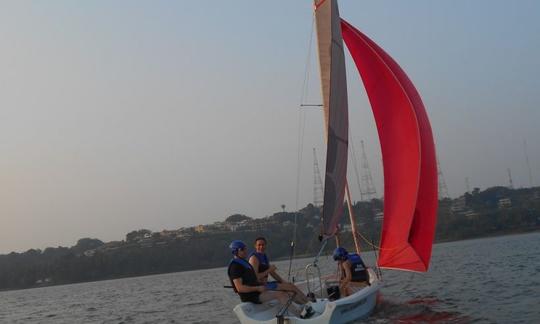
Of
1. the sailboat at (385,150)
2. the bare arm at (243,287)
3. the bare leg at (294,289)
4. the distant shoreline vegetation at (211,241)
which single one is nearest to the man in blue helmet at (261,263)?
the bare leg at (294,289)

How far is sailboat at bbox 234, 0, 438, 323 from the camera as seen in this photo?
14.5m

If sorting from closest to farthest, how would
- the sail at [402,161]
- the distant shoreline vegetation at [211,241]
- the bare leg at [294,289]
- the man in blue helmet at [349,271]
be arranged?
the bare leg at [294,289]
the man in blue helmet at [349,271]
the sail at [402,161]
the distant shoreline vegetation at [211,241]

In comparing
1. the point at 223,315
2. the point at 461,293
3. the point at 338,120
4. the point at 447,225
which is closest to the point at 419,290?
the point at 461,293

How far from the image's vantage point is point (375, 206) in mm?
54062

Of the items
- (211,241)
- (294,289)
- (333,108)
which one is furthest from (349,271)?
(211,241)

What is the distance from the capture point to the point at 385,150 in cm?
1722

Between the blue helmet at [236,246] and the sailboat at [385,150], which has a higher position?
the sailboat at [385,150]

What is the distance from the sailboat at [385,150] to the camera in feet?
47.6

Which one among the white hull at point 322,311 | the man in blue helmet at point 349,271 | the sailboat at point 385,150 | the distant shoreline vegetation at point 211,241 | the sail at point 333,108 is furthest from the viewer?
the distant shoreline vegetation at point 211,241

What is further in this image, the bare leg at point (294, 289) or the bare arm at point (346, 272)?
the bare arm at point (346, 272)

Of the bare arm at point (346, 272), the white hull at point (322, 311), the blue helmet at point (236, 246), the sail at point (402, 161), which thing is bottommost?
the white hull at point (322, 311)

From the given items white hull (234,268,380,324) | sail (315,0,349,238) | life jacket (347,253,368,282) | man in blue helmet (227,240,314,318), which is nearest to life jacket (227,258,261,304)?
man in blue helmet (227,240,314,318)

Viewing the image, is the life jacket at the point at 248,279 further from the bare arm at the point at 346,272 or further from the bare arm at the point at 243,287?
the bare arm at the point at 346,272

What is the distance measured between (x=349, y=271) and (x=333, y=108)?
369 centimetres
